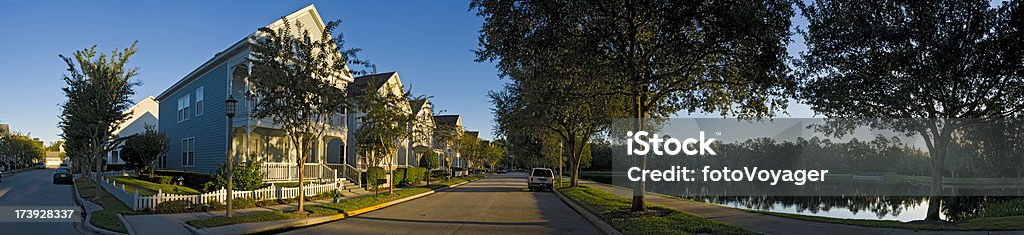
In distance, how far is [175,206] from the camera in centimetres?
1683

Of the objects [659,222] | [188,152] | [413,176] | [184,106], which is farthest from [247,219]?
[413,176]

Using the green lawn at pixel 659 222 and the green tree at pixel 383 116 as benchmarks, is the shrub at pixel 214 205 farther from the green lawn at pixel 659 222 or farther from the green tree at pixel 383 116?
the green lawn at pixel 659 222

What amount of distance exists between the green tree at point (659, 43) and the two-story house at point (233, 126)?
32.9 feet

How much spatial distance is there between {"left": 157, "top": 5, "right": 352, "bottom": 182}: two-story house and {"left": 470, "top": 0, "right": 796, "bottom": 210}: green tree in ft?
32.9

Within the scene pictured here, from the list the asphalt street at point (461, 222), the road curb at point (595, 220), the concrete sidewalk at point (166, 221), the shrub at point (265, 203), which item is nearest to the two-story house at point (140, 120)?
the shrub at point (265, 203)

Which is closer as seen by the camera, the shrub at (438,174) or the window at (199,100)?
the window at (199,100)

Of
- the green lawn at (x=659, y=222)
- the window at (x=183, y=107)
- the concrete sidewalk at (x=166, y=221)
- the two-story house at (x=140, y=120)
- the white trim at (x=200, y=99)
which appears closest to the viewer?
the green lawn at (x=659, y=222)

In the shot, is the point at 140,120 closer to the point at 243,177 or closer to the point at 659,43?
the point at 243,177

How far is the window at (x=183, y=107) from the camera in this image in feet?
108

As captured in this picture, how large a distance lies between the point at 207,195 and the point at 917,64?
1973 cm

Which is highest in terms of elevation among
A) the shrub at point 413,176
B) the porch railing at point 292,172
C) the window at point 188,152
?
the window at point 188,152

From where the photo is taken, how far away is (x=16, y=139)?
8856 cm

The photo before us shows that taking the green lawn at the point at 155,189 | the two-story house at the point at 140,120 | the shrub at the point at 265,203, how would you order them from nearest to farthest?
the shrub at the point at 265,203, the green lawn at the point at 155,189, the two-story house at the point at 140,120

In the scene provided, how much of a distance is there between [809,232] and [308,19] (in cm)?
2337
